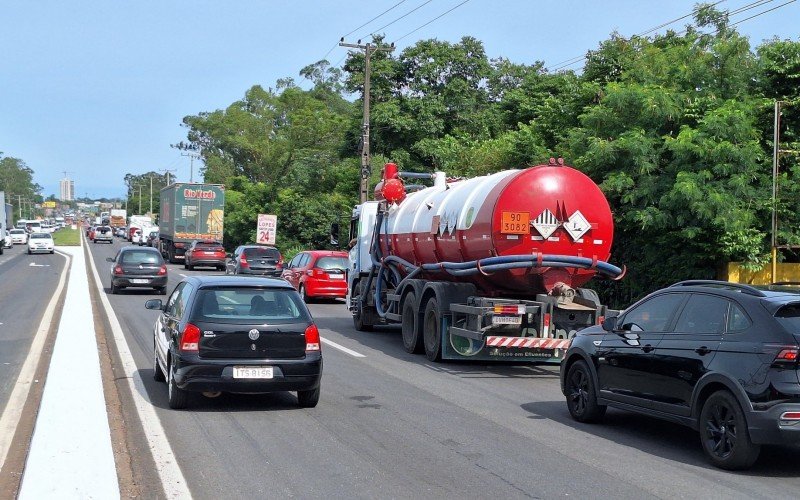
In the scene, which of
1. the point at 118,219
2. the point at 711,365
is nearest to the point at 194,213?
the point at 711,365

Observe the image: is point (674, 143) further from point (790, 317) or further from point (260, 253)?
point (260, 253)

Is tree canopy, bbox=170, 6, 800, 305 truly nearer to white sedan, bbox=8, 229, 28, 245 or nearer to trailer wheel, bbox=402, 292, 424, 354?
trailer wheel, bbox=402, 292, 424, 354

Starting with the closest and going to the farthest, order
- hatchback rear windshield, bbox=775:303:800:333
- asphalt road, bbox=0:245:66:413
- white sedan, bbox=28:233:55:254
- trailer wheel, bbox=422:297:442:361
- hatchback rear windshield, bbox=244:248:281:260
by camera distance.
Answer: hatchback rear windshield, bbox=775:303:800:333, asphalt road, bbox=0:245:66:413, trailer wheel, bbox=422:297:442:361, hatchback rear windshield, bbox=244:248:281:260, white sedan, bbox=28:233:55:254

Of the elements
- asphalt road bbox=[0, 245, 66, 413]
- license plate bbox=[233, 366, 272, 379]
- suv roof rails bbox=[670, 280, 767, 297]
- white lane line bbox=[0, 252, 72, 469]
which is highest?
suv roof rails bbox=[670, 280, 767, 297]

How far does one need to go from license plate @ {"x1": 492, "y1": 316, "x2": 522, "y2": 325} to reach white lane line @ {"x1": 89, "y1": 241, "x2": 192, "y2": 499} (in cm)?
505

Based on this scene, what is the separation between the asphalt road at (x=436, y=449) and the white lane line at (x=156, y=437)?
10cm

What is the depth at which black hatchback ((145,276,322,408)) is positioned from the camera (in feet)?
32.0

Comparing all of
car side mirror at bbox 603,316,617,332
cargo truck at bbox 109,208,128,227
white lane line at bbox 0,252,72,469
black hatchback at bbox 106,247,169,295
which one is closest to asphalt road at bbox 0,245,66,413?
white lane line at bbox 0,252,72,469

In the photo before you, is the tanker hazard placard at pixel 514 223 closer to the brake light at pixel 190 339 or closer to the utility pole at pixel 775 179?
the brake light at pixel 190 339

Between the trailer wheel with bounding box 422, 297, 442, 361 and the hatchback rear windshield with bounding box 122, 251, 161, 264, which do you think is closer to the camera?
the trailer wheel with bounding box 422, 297, 442, 361

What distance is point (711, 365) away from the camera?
26.1 feet

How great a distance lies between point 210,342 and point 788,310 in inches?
224

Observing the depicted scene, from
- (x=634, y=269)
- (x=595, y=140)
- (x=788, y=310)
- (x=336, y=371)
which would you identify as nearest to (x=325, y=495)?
(x=788, y=310)

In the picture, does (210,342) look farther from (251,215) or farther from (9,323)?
(251,215)
